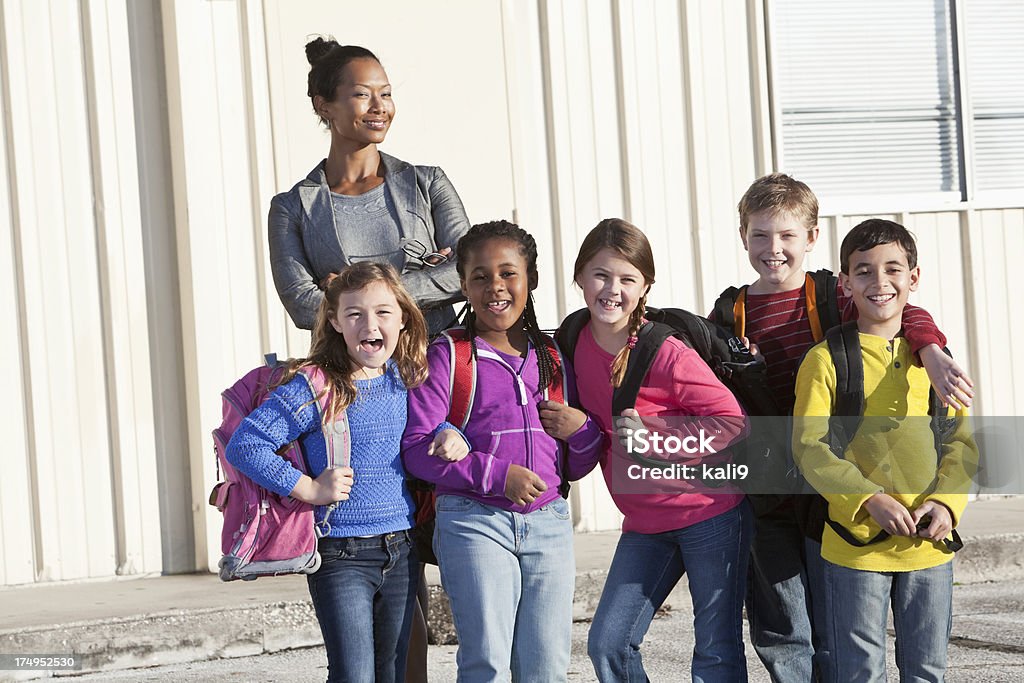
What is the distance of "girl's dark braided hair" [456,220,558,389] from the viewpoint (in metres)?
3.53

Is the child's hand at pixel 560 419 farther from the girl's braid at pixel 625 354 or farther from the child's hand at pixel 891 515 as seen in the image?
the child's hand at pixel 891 515

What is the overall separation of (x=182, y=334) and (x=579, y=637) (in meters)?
2.59

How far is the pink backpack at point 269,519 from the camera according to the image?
332cm

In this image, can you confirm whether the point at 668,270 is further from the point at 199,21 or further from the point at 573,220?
the point at 199,21

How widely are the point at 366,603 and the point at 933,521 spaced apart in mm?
1481

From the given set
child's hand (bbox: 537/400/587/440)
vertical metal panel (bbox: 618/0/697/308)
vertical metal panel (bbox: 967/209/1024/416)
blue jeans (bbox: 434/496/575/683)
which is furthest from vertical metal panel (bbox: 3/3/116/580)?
vertical metal panel (bbox: 967/209/1024/416)

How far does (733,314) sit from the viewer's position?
3807 mm

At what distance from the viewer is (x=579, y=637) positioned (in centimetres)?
574

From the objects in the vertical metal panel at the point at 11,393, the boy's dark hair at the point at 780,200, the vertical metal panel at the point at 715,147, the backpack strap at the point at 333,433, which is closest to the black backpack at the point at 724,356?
the boy's dark hair at the point at 780,200

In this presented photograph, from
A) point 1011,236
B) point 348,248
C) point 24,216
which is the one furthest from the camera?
point 1011,236

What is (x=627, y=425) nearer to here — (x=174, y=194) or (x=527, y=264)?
(x=527, y=264)

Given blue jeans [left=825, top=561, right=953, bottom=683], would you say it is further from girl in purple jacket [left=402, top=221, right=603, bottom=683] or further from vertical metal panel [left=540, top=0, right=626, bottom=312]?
vertical metal panel [left=540, top=0, right=626, bottom=312]

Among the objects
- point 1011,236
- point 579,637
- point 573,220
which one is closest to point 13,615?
point 579,637

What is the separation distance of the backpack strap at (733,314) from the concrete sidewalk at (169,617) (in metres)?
2.41
